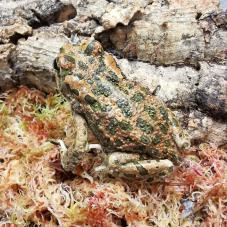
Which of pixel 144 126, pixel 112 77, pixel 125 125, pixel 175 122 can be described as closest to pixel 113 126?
pixel 125 125

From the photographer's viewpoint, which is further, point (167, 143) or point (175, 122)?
point (175, 122)

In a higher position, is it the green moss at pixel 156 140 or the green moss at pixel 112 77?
the green moss at pixel 112 77

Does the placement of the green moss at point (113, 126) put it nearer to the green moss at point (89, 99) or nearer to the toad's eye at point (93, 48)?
the green moss at point (89, 99)

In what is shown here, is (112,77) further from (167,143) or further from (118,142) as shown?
(167,143)

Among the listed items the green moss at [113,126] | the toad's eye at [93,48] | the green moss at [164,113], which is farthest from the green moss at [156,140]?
the toad's eye at [93,48]

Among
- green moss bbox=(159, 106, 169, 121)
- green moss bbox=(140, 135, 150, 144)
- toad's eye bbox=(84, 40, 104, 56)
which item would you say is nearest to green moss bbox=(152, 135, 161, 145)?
green moss bbox=(140, 135, 150, 144)

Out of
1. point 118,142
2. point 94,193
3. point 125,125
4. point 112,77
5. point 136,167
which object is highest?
point 112,77
